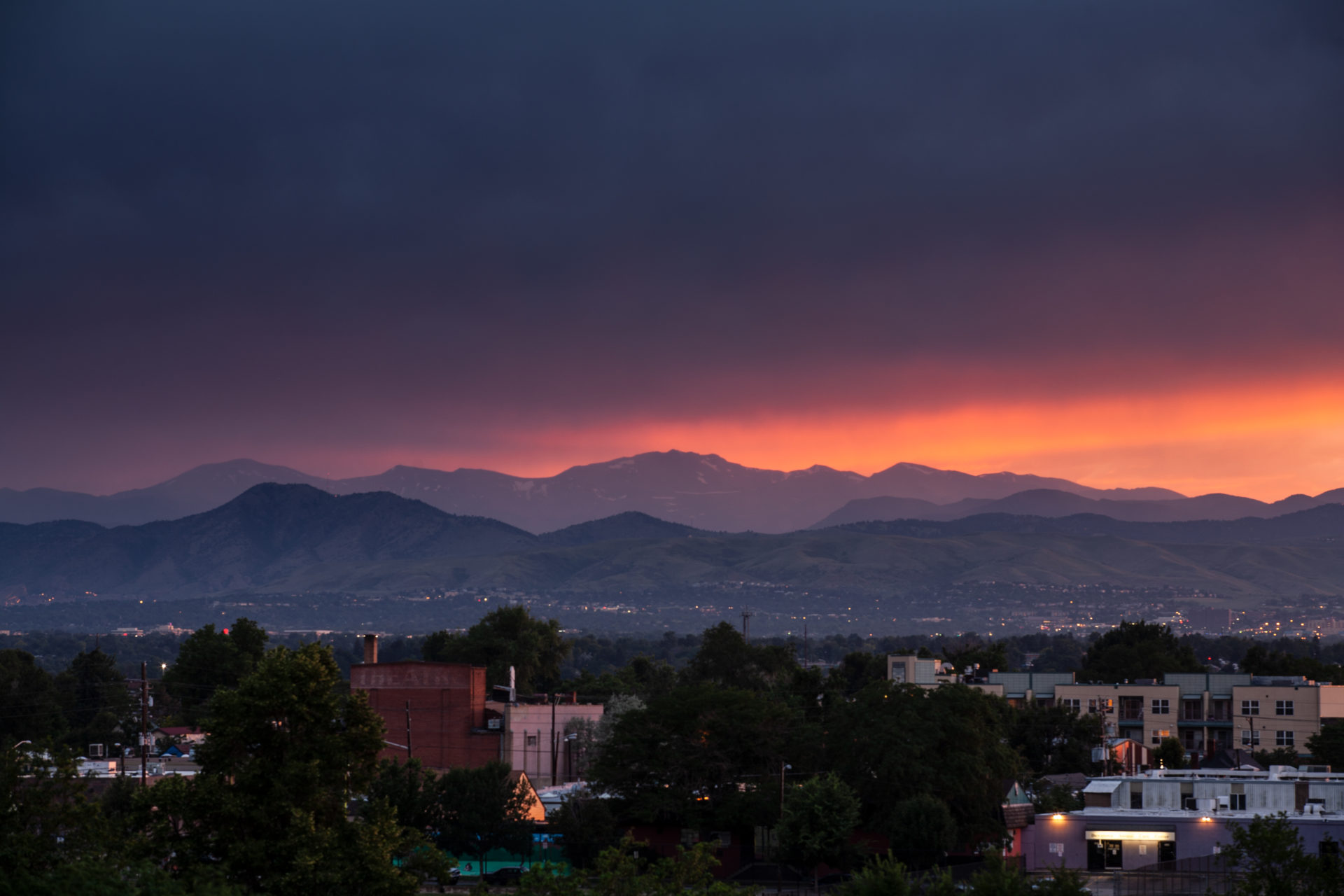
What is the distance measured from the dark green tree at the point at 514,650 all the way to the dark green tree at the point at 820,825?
8602cm

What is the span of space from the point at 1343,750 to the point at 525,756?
60974 millimetres

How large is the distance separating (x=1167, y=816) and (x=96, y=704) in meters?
117

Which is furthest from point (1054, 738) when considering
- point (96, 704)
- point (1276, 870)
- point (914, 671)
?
point (96, 704)

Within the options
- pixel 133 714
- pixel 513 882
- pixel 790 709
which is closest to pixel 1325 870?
pixel 513 882

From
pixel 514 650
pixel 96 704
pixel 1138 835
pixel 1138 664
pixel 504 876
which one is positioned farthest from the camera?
pixel 1138 664

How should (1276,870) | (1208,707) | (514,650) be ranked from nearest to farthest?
(1276,870) < (1208,707) < (514,650)

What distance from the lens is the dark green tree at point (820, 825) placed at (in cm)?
7838

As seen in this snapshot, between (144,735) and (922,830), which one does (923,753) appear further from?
(144,735)

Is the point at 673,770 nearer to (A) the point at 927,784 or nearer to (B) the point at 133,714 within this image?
(A) the point at 927,784

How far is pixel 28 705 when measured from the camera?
476 feet

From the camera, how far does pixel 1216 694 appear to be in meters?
151

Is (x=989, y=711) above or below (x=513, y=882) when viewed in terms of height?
above

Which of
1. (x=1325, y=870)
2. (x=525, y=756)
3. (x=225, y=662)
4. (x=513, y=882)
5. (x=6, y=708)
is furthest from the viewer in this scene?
(x=225, y=662)

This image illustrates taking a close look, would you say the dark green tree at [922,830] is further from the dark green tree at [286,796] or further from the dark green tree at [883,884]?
the dark green tree at [286,796]
